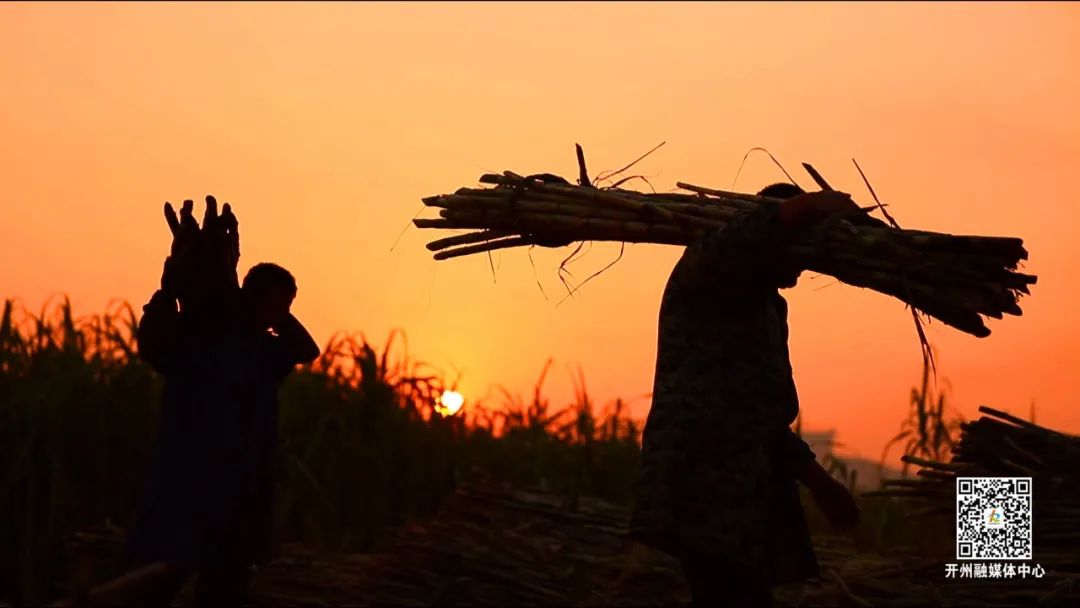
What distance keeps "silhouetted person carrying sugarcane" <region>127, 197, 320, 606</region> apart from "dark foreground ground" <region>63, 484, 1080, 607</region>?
69.4 inches

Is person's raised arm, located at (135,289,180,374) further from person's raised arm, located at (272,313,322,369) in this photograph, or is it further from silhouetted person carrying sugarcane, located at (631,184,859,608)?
silhouetted person carrying sugarcane, located at (631,184,859,608)

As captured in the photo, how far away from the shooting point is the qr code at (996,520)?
5.77 m

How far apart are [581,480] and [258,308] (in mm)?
4100

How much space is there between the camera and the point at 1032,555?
5754 mm

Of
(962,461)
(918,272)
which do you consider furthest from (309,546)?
(918,272)

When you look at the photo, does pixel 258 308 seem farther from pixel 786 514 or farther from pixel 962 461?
pixel 962 461

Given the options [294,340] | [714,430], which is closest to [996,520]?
[714,430]

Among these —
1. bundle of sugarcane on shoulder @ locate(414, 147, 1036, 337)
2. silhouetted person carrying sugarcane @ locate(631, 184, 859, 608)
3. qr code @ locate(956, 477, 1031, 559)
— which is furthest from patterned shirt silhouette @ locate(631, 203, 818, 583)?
qr code @ locate(956, 477, 1031, 559)

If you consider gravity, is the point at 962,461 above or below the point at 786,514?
above

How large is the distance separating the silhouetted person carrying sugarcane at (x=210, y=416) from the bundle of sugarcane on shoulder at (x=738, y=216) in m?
0.76

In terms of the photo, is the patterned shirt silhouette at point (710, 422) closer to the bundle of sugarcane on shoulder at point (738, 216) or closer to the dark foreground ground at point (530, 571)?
the bundle of sugarcane on shoulder at point (738, 216)

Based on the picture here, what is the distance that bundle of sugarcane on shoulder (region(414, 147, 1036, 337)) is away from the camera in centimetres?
403

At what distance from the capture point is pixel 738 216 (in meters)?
3.91

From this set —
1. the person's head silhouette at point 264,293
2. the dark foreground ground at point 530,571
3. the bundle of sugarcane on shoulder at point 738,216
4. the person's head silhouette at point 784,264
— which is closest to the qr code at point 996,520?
the dark foreground ground at point 530,571
